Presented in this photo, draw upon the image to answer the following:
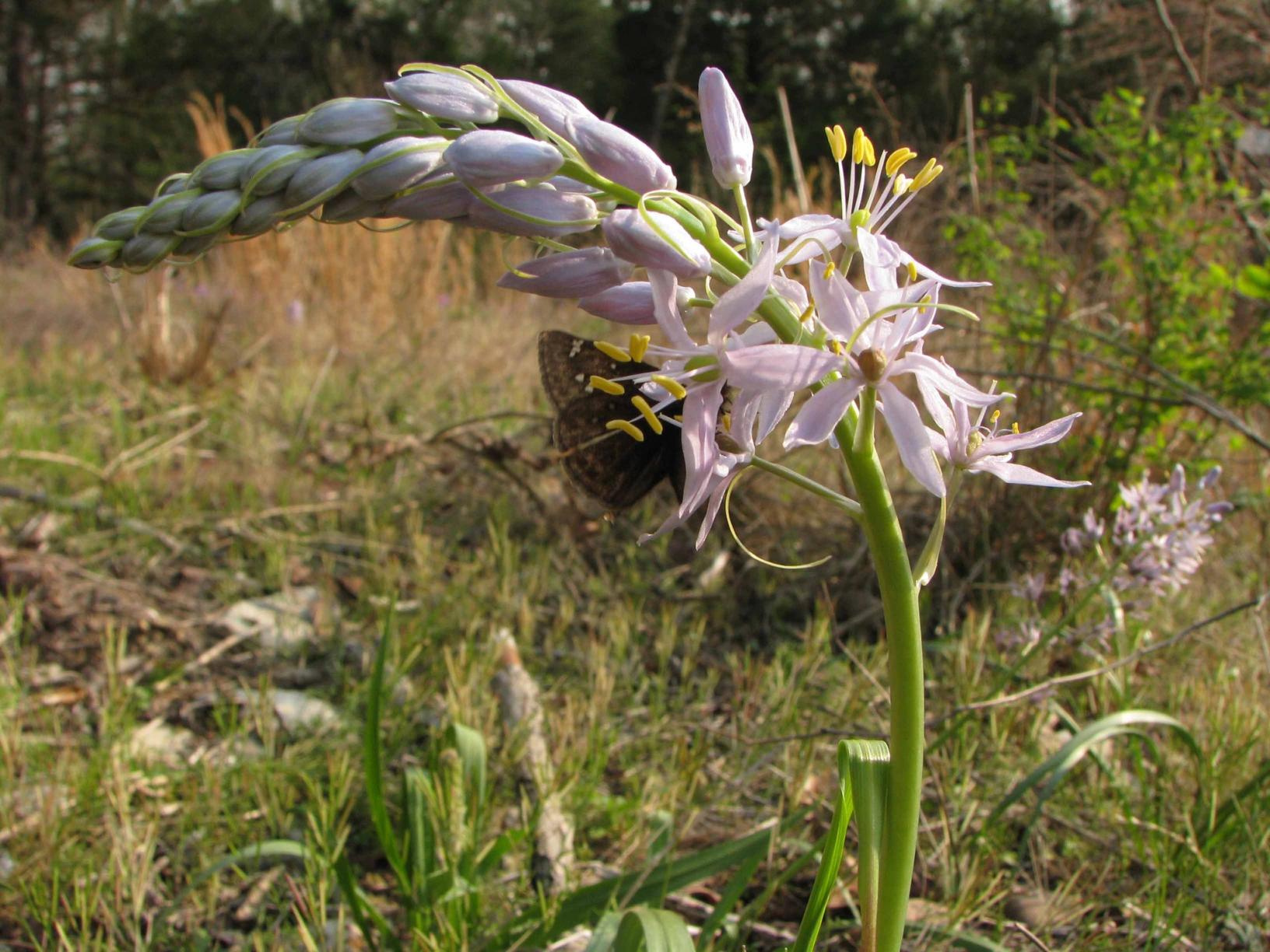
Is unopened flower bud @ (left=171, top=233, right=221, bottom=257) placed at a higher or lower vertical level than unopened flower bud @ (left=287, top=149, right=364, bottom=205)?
lower

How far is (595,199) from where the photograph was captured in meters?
1.23

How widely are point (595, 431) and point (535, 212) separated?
1.33 ft

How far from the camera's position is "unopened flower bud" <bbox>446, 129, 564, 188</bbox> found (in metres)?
1.08

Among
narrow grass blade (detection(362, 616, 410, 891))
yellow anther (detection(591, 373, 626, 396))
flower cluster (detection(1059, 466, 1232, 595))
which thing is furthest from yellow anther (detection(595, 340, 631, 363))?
flower cluster (detection(1059, 466, 1232, 595))

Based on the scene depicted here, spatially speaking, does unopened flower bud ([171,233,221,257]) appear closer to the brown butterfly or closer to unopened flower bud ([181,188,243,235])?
unopened flower bud ([181,188,243,235])

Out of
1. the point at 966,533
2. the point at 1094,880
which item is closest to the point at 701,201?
the point at 1094,880

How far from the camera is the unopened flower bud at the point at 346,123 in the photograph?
1101mm

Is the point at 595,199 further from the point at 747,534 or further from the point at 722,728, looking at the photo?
the point at 747,534

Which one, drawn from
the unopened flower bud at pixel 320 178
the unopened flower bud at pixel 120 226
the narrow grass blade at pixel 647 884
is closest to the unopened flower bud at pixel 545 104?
the unopened flower bud at pixel 320 178

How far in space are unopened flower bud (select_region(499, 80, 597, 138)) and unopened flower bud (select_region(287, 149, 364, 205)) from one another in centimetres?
22

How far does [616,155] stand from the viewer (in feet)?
3.68

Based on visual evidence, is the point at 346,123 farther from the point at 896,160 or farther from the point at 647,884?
the point at 647,884

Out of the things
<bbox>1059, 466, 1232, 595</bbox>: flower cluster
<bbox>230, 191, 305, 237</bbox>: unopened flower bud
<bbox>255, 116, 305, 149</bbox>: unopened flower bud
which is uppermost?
<bbox>255, 116, 305, 149</bbox>: unopened flower bud

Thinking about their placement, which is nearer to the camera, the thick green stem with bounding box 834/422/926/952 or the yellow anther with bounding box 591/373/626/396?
the thick green stem with bounding box 834/422/926/952
